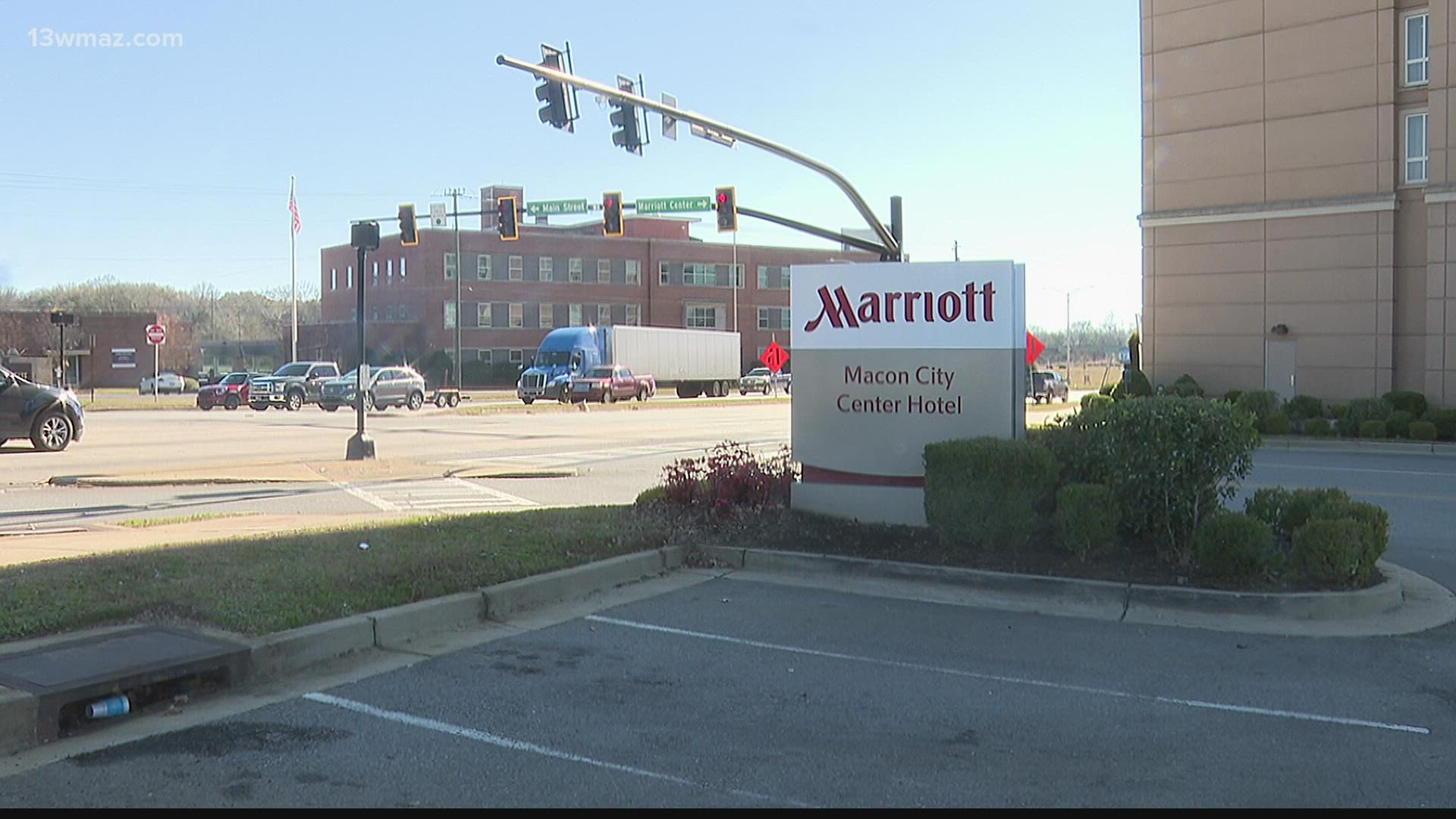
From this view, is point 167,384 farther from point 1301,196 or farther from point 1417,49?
point 1417,49

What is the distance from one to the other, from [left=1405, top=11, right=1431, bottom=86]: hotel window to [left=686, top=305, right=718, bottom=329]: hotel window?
6603 centimetres

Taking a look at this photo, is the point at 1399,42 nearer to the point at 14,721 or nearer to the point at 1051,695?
the point at 1051,695

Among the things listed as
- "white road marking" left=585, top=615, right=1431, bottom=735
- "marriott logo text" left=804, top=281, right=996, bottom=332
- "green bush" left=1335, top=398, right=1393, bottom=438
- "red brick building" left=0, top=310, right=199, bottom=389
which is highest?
"red brick building" left=0, top=310, right=199, bottom=389

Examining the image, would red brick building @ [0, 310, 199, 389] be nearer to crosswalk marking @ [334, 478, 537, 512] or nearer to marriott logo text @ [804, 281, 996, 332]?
crosswalk marking @ [334, 478, 537, 512]

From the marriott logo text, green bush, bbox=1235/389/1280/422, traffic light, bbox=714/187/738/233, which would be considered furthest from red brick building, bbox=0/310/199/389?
the marriott logo text

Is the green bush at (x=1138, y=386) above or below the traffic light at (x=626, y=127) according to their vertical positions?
below

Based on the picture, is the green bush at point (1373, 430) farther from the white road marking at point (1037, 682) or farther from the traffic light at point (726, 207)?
the white road marking at point (1037, 682)

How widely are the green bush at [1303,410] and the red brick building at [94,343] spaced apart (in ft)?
240

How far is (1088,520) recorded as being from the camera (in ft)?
29.5

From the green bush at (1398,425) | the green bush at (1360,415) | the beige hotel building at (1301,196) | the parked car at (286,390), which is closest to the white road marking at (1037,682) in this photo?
the green bush at (1398,425)

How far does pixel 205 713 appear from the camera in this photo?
5922 millimetres

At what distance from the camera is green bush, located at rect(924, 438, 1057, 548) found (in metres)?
9.42

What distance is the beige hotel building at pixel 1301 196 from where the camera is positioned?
2927cm

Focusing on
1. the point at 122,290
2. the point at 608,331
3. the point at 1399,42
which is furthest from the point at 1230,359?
the point at 122,290
